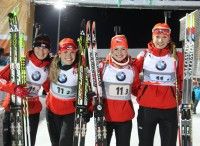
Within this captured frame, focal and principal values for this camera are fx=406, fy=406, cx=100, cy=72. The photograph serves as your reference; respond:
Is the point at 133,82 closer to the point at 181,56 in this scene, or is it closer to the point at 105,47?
the point at 181,56

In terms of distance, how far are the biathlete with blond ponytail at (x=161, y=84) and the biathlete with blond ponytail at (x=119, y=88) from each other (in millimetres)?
156

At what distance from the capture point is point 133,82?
4758 millimetres

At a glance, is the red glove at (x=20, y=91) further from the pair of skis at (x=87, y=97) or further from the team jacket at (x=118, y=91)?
the team jacket at (x=118, y=91)

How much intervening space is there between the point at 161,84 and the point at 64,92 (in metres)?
1.14

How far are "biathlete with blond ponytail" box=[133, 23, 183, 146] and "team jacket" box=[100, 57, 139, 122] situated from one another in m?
0.16

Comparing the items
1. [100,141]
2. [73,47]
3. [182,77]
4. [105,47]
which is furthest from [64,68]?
[105,47]

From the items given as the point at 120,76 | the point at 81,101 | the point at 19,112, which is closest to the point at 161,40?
the point at 120,76

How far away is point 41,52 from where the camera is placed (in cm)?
489

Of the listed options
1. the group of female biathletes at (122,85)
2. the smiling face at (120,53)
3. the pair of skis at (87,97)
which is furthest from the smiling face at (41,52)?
the smiling face at (120,53)

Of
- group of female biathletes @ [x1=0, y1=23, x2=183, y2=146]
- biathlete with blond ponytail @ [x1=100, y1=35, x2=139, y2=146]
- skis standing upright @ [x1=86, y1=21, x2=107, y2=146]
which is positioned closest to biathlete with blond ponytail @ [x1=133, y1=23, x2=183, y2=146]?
group of female biathletes @ [x1=0, y1=23, x2=183, y2=146]

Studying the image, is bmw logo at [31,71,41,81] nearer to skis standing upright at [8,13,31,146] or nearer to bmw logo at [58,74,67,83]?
skis standing upright at [8,13,31,146]

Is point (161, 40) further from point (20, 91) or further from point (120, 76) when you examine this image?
point (20, 91)

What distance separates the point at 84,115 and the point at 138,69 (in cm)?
84

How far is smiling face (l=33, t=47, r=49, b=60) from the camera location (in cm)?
489
